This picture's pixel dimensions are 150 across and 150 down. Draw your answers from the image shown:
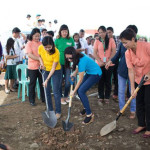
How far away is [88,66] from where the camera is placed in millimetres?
3688

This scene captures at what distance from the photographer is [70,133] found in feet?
11.2

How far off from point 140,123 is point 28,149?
1.93 metres

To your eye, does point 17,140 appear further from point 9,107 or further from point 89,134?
point 9,107

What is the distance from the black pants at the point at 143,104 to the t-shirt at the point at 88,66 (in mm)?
967

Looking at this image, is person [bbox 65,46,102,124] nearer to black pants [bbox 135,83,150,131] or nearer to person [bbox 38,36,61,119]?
person [bbox 38,36,61,119]

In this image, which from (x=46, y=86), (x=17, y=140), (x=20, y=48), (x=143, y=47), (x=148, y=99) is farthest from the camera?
(x=20, y=48)

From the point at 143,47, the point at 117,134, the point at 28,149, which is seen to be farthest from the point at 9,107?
the point at 143,47

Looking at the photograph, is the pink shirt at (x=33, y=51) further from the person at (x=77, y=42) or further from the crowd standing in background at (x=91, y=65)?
the person at (x=77, y=42)

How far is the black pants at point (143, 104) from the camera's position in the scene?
3025 mm

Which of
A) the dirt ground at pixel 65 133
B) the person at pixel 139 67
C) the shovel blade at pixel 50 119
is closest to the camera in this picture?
the person at pixel 139 67

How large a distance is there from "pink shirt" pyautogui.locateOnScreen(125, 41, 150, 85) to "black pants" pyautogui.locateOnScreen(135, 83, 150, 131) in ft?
0.50

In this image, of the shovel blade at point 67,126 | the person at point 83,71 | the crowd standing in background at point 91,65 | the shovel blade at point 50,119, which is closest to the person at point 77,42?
the crowd standing in background at point 91,65

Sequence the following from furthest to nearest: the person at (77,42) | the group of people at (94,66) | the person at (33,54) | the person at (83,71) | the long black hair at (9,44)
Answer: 1. the person at (77,42)
2. the long black hair at (9,44)
3. the person at (33,54)
4. the person at (83,71)
5. the group of people at (94,66)

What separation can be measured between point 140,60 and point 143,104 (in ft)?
2.60
